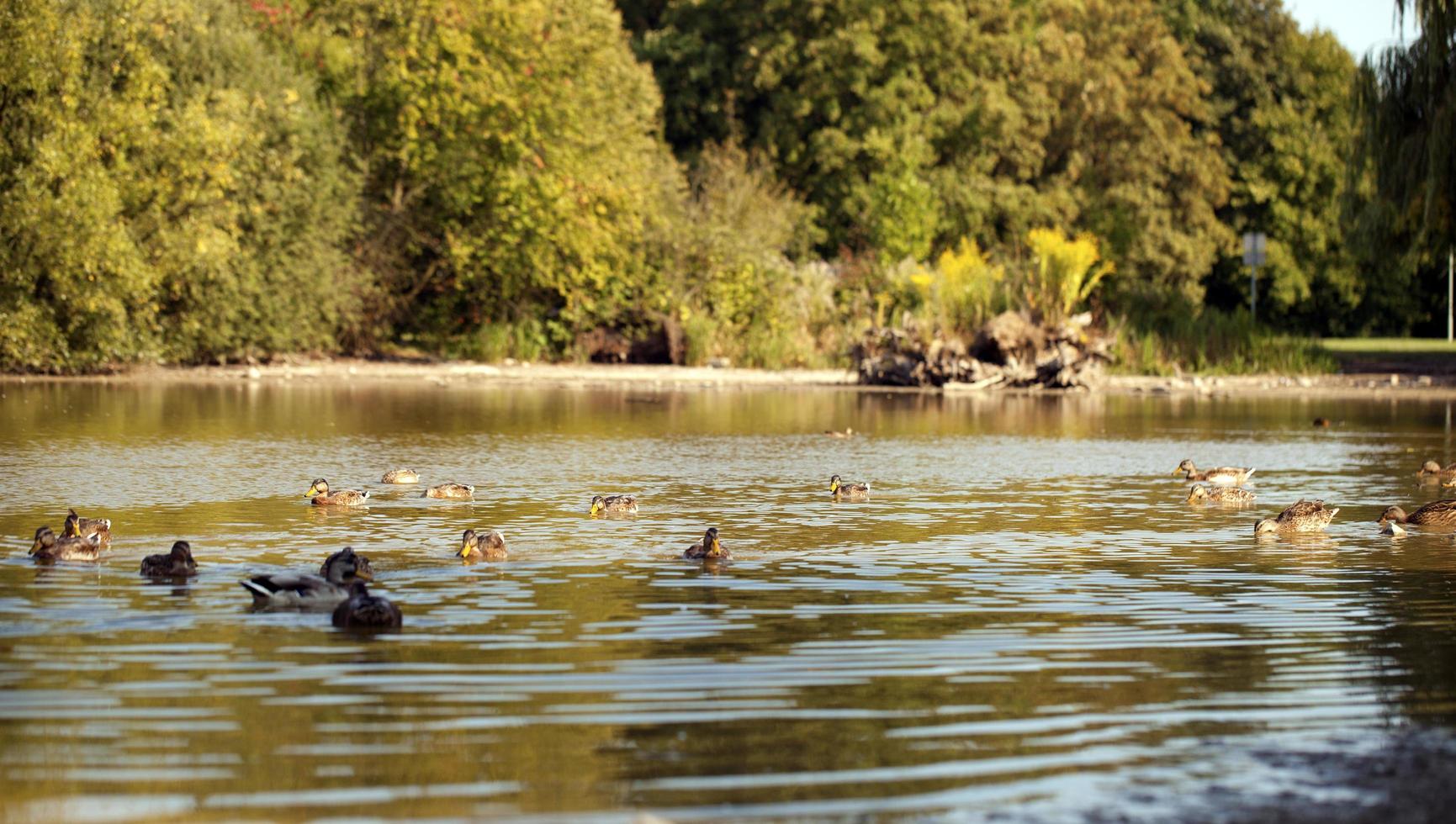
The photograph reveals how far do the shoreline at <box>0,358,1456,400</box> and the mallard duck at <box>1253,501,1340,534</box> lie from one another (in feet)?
82.1

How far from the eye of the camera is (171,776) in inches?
288

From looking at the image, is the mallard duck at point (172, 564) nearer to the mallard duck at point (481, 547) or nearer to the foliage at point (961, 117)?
the mallard duck at point (481, 547)

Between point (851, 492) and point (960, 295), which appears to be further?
point (960, 295)

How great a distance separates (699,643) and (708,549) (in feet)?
10.9

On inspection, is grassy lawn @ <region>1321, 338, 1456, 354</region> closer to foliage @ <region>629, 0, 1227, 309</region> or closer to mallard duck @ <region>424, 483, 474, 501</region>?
foliage @ <region>629, 0, 1227, 309</region>

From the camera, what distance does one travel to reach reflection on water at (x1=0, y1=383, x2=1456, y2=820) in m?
7.41

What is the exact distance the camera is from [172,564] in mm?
12266

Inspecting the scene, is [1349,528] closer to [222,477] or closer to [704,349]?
[222,477]

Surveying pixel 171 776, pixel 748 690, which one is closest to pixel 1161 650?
pixel 748 690

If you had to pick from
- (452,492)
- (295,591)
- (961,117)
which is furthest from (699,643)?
(961,117)

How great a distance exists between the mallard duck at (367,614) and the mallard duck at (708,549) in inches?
134

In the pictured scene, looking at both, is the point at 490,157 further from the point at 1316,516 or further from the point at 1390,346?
the point at 1316,516

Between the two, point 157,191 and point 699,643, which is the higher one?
point 157,191

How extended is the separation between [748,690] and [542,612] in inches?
103
